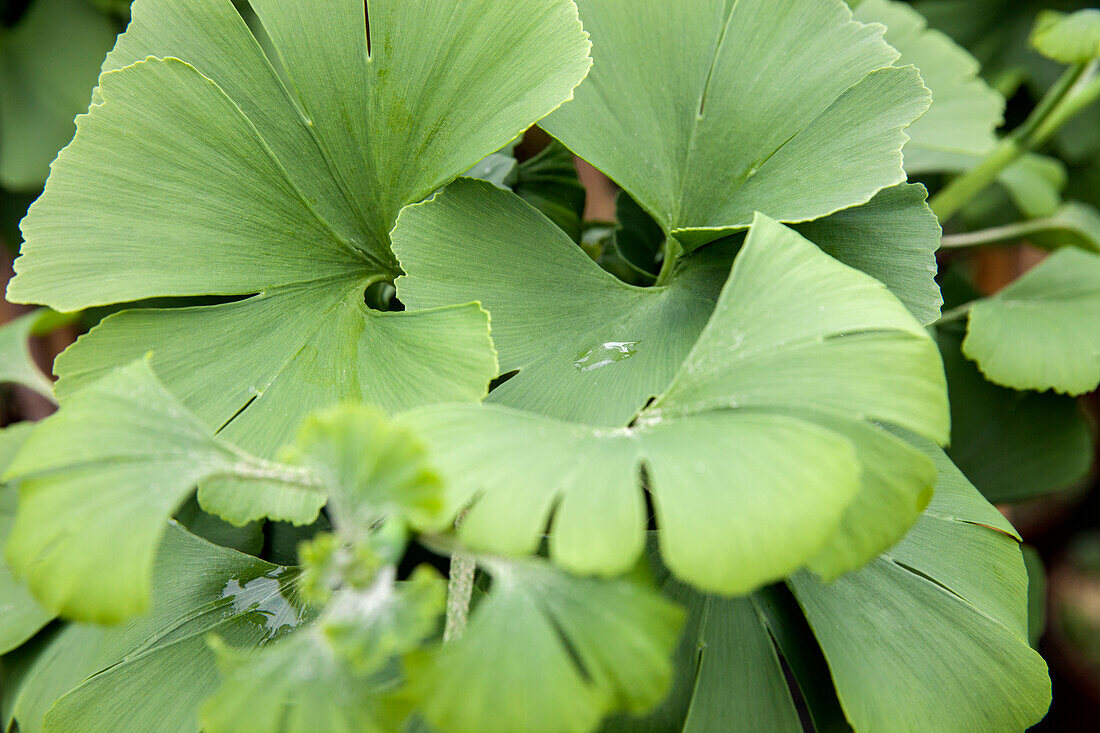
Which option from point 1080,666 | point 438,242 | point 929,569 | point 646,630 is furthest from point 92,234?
point 1080,666

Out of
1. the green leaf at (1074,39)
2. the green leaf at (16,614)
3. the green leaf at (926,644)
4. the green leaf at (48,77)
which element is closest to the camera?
the green leaf at (926,644)

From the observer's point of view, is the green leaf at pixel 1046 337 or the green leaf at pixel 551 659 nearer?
the green leaf at pixel 551 659

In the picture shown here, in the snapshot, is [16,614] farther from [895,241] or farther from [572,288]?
[895,241]

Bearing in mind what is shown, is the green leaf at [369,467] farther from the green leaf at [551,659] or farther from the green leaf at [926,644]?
the green leaf at [926,644]

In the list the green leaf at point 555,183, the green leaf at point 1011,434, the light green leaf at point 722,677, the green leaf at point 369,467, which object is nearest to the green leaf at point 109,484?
the green leaf at point 369,467

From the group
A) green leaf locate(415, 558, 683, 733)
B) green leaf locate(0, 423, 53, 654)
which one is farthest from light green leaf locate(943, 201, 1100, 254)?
green leaf locate(0, 423, 53, 654)

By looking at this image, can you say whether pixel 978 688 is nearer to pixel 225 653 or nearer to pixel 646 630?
pixel 646 630

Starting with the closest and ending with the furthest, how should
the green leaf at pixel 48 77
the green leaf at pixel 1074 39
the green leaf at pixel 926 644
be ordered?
the green leaf at pixel 926 644, the green leaf at pixel 1074 39, the green leaf at pixel 48 77
